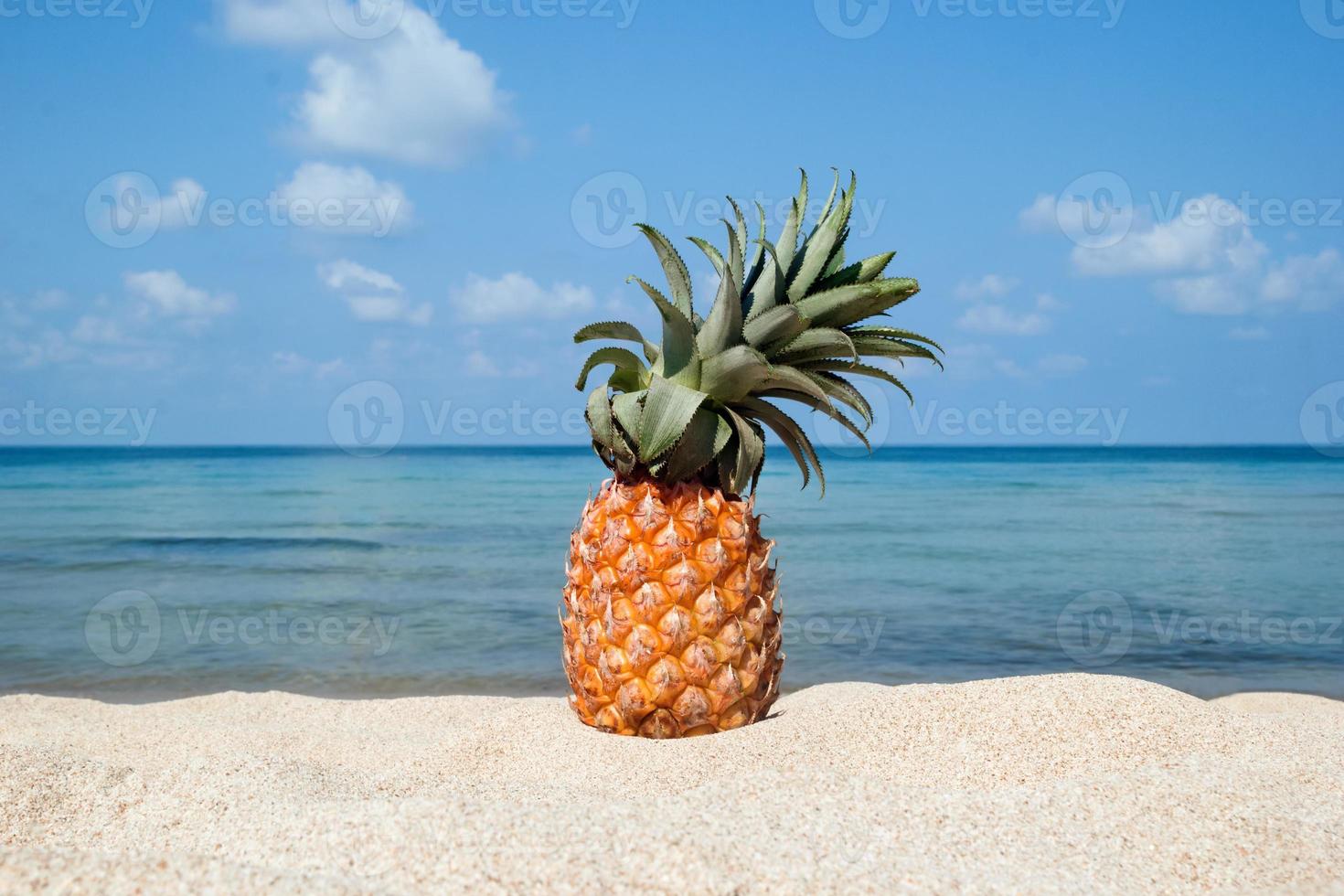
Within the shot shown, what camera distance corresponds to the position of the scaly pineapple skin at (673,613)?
15.7 feet

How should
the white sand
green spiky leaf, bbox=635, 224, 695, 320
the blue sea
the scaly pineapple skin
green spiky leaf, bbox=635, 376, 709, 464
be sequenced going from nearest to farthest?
the white sand < green spiky leaf, bbox=635, 376, 709, 464 < the scaly pineapple skin < green spiky leaf, bbox=635, 224, 695, 320 < the blue sea

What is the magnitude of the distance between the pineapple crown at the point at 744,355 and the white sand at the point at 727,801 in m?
1.47

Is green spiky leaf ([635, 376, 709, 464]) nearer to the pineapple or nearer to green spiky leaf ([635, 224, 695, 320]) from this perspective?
the pineapple

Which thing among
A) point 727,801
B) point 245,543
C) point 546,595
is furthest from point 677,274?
point 245,543

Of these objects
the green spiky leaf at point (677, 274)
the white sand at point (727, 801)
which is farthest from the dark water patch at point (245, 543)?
the green spiky leaf at point (677, 274)

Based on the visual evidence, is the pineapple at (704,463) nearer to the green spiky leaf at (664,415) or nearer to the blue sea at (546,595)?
the green spiky leaf at (664,415)

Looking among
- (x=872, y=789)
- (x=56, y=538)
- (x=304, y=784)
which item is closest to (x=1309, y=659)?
(x=872, y=789)

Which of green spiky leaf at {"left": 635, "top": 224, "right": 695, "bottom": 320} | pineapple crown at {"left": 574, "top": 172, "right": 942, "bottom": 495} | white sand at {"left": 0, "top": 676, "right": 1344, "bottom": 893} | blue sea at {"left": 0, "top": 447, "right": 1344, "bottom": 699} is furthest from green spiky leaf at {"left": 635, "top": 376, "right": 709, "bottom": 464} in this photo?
blue sea at {"left": 0, "top": 447, "right": 1344, "bottom": 699}

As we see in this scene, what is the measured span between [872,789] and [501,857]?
143 cm

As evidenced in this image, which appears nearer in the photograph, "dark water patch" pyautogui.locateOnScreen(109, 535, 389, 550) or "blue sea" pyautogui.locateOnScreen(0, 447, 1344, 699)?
"blue sea" pyautogui.locateOnScreen(0, 447, 1344, 699)

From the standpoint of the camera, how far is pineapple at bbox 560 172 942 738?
479 cm

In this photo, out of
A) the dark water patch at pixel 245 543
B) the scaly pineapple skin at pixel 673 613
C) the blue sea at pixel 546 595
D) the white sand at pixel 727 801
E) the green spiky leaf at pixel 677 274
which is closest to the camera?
the white sand at pixel 727 801

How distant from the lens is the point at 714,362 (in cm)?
488

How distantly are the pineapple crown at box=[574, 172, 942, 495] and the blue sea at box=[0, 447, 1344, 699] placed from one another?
144 inches
